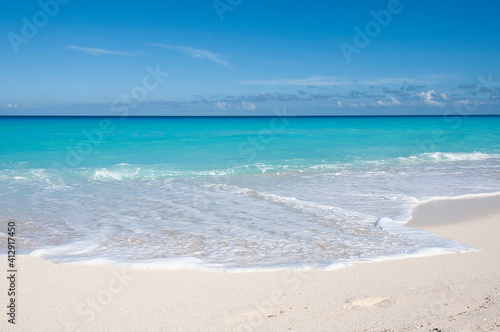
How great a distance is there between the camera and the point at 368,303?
4.27 meters

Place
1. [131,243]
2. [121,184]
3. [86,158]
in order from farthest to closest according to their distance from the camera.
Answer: [86,158]
[121,184]
[131,243]

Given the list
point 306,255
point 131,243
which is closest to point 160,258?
point 131,243

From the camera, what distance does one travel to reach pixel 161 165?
17.7 meters

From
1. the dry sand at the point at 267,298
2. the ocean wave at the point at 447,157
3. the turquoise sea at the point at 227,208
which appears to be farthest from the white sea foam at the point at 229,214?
the ocean wave at the point at 447,157

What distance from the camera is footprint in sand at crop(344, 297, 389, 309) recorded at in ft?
13.8

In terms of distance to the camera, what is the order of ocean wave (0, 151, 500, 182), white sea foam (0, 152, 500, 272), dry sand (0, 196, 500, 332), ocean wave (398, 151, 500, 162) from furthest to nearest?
ocean wave (398, 151, 500, 162) < ocean wave (0, 151, 500, 182) < white sea foam (0, 152, 500, 272) < dry sand (0, 196, 500, 332)

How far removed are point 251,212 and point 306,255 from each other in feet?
9.63

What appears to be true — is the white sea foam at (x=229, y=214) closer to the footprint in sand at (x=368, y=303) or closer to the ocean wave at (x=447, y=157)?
the footprint in sand at (x=368, y=303)

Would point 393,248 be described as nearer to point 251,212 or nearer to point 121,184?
point 251,212

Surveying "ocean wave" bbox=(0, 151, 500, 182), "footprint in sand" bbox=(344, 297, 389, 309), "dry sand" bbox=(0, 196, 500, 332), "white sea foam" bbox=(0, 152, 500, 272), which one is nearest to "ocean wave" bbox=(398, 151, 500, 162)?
"ocean wave" bbox=(0, 151, 500, 182)

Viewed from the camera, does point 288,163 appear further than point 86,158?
No

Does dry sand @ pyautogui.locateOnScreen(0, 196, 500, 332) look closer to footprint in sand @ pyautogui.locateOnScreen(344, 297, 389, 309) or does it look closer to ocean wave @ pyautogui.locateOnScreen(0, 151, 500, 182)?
footprint in sand @ pyautogui.locateOnScreen(344, 297, 389, 309)

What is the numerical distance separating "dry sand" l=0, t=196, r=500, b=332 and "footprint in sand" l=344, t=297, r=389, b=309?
1cm

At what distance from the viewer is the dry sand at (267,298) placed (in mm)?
3869
